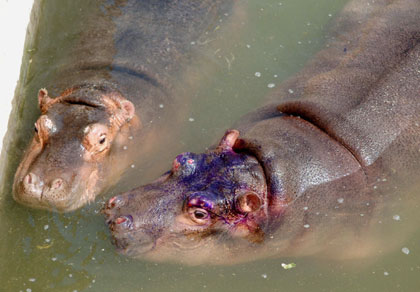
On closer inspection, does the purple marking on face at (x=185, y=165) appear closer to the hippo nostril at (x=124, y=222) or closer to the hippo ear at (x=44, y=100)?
the hippo nostril at (x=124, y=222)

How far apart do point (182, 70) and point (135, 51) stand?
1.81 ft

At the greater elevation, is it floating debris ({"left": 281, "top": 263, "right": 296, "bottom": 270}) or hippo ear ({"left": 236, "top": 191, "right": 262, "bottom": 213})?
hippo ear ({"left": 236, "top": 191, "right": 262, "bottom": 213})

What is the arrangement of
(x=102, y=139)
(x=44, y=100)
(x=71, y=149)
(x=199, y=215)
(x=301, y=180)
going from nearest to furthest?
(x=199, y=215)
(x=301, y=180)
(x=71, y=149)
(x=102, y=139)
(x=44, y=100)

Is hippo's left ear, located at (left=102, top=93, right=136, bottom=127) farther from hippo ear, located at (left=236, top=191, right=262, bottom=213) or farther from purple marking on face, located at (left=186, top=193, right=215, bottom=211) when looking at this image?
hippo ear, located at (left=236, top=191, right=262, bottom=213)

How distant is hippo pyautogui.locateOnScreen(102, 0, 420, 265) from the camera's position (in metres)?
4.45

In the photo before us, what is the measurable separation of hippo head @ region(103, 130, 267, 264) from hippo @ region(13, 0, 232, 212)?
673 millimetres

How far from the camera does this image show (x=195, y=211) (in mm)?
4379

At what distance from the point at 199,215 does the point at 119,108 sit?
1.69 metres

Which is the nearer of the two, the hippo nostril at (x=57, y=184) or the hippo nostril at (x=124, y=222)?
the hippo nostril at (x=124, y=222)

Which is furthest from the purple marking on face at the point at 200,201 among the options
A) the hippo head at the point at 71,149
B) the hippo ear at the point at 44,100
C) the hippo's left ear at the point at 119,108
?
the hippo ear at the point at 44,100

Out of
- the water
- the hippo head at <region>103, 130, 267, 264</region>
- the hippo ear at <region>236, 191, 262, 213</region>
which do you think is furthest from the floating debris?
the hippo ear at <region>236, 191, 262, 213</region>

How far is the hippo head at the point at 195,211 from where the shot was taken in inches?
173

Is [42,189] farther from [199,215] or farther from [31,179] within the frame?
[199,215]

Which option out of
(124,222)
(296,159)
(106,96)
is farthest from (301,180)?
(106,96)
